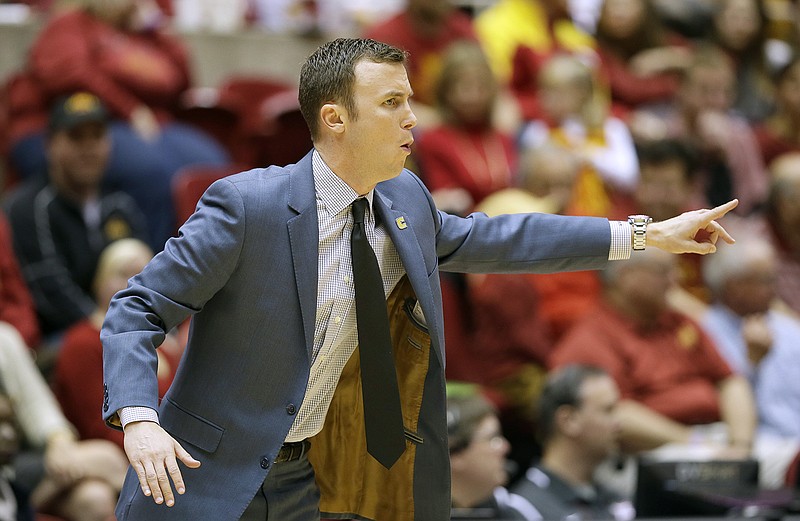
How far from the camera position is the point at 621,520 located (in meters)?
4.27

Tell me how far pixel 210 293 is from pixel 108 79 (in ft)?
12.7

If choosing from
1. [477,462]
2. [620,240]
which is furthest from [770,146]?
[620,240]

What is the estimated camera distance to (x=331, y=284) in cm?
258

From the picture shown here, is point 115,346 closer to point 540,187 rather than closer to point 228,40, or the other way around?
point 540,187

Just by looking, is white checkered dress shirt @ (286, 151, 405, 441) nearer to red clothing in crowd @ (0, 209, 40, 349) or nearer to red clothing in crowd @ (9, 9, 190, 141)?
red clothing in crowd @ (0, 209, 40, 349)

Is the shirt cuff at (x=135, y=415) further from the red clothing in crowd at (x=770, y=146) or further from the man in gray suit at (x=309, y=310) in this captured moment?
the red clothing in crowd at (x=770, y=146)

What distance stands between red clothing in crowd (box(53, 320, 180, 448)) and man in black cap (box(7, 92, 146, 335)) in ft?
1.93

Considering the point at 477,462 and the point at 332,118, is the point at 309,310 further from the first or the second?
A: the point at 477,462

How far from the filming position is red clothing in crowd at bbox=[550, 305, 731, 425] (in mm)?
5172

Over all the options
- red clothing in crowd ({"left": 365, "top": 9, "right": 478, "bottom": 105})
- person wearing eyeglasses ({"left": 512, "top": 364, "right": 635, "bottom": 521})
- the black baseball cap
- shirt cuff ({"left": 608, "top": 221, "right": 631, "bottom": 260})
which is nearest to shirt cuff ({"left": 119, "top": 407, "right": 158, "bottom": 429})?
shirt cuff ({"left": 608, "top": 221, "right": 631, "bottom": 260})

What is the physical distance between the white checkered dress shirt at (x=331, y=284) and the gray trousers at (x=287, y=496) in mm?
→ 74

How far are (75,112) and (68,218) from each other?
47cm

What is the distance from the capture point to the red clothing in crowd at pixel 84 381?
4.53 metres

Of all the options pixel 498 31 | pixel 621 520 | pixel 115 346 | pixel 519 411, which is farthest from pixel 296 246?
pixel 498 31
